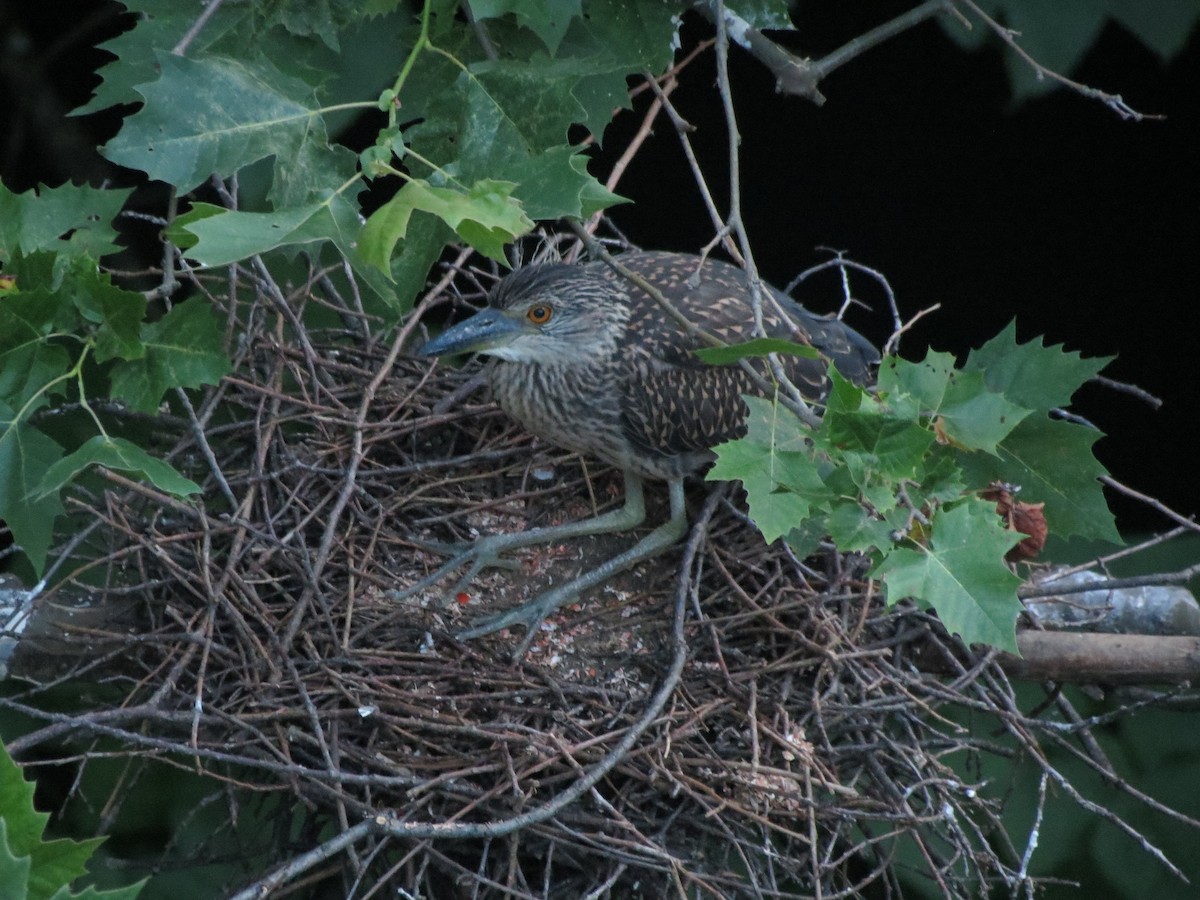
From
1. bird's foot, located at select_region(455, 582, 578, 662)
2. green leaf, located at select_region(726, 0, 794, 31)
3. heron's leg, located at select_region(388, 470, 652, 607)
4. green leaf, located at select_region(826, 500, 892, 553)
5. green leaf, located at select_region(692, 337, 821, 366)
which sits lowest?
bird's foot, located at select_region(455, 582, 578, 662)

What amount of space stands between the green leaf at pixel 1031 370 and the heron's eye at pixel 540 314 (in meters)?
0.92

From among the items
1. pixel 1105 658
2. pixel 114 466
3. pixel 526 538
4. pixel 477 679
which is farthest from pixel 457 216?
pixel 1105 658

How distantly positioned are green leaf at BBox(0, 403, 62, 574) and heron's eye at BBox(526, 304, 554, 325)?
3.66ft

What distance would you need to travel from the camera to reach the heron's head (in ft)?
9.39

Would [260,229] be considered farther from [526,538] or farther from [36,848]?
[526,538]

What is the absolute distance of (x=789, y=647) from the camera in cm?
260

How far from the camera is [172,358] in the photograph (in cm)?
218

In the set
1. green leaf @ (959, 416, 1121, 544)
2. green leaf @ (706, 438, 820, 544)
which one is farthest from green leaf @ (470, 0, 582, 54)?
green leaf @ (959, 416, 1121, 544)

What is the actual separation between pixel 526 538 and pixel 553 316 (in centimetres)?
47

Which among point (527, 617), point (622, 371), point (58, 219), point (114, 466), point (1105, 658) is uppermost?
point (58, 219)

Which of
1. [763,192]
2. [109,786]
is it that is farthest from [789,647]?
[763,192]

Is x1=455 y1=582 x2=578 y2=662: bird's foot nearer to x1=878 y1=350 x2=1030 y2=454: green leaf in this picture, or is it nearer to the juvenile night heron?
the juvenile night heron

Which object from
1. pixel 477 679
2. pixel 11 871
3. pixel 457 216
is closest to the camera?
pixel 11 871

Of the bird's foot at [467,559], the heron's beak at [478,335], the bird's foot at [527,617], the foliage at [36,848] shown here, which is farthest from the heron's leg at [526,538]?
the foliage at [36,848]
